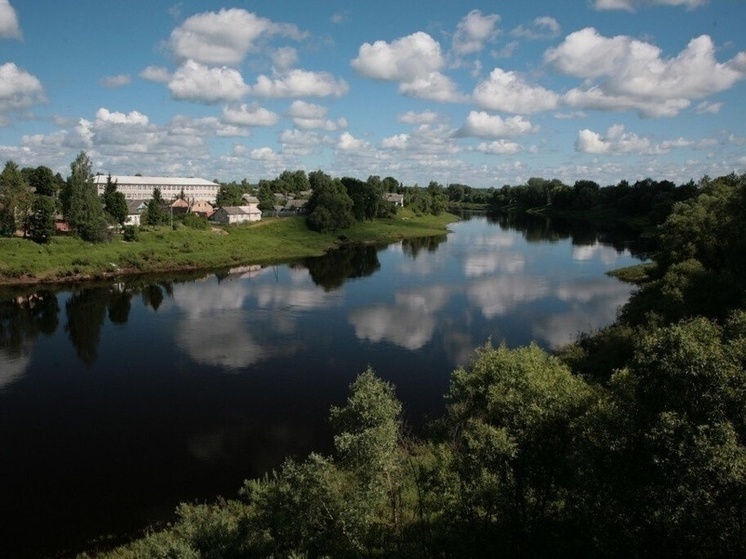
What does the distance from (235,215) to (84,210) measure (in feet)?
129

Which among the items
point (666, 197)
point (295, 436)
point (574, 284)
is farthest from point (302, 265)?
point (666, 197)

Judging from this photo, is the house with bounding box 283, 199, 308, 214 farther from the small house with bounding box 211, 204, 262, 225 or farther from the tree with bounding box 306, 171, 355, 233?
the small house with bounding box 211, 204, 262, 225

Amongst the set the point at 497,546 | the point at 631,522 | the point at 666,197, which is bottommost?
the point at 497,546

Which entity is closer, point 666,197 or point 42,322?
point 42,322

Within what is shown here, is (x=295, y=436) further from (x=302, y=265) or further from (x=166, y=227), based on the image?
(x=166, y=227)

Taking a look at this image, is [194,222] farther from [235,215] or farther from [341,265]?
[341,265]

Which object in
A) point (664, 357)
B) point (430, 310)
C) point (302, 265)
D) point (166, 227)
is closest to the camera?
point (664, 357)

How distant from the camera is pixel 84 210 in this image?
77.5 meters

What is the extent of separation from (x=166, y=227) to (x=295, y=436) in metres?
73.2

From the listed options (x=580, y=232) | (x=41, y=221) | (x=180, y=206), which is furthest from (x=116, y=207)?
(x=580, y=232)

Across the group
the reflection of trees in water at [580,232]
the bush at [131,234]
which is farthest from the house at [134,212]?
the reflection of trees in water at [580,232]

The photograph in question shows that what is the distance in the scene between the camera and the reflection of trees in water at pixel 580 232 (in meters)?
108

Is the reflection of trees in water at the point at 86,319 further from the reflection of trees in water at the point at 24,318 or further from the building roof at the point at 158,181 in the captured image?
the building roof at the point at 158,181

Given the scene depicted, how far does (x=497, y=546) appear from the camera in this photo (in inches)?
639
